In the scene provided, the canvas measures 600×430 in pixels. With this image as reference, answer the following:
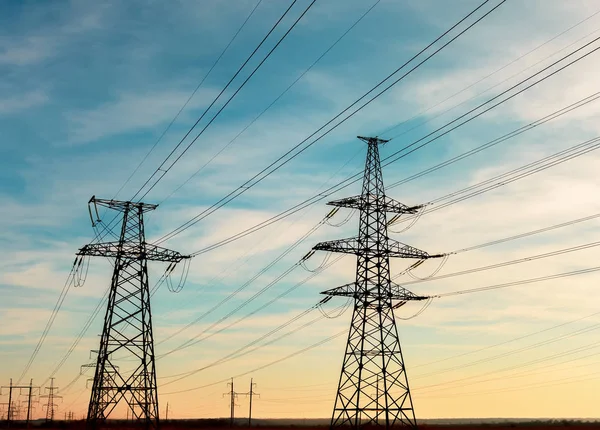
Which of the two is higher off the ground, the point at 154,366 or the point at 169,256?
the point at 169,256

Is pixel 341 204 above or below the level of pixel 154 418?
above

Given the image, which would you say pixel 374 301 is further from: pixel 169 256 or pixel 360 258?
pixel 169 256

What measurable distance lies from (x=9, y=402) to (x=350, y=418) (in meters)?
114

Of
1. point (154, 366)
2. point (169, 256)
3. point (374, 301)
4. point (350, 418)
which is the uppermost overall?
point (169, 256)

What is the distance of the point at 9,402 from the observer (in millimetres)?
143375

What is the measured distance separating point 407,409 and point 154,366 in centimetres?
1650

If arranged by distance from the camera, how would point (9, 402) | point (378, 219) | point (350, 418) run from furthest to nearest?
point (9, 402) < point (378, 219) < point (350, 418)

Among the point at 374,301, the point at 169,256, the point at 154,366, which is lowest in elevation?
the point at 154,366

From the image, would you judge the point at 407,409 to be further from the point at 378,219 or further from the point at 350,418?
the point at 378,219

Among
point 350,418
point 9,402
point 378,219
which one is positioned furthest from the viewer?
point 9,402

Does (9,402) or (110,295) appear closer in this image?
(110,295)

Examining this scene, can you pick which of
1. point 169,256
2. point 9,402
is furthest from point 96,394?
point 9,402

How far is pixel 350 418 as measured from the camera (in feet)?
157

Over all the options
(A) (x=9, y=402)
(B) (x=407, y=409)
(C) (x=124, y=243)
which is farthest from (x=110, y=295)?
(A) (x=9, y=402)
